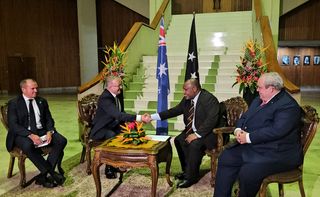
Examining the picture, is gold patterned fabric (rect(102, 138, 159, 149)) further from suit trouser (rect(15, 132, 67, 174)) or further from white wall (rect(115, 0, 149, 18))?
white wall (rect(115, 0, 149, 18))

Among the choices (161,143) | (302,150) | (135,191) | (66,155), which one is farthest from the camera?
(66,155)

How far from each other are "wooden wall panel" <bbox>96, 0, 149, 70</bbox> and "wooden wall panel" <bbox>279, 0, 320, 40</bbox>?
218 inches

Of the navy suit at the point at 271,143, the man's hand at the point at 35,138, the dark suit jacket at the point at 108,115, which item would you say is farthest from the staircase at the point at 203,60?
the navy suit at the point at 271,143

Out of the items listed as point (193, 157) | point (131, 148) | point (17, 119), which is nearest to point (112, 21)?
point (17, 119)

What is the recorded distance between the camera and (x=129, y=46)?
259 inches

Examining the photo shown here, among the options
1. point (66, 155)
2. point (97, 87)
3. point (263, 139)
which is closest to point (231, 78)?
point (97, 87)

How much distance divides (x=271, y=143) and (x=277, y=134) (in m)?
0.10

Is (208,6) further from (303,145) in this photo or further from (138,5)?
(303,145)

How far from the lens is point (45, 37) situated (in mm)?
12625

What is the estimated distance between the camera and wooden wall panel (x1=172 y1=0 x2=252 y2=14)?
10383 millimetres

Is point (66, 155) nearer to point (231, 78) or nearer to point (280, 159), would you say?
point (280, 159)

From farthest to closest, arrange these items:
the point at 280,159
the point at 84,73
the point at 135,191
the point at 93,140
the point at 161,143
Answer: the point at 84,73 → the point at 93,140 → the point at 135,191 → the point at 161,143 → the point at 280,159

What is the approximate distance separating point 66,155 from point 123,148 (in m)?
2.03

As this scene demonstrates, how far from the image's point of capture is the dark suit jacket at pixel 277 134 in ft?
7.98
